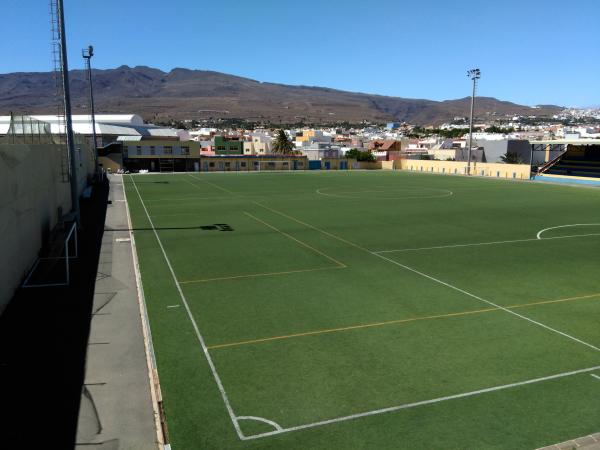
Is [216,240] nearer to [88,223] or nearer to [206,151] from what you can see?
[88,223]

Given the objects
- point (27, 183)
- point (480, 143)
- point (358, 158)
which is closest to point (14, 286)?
point (27, 183)

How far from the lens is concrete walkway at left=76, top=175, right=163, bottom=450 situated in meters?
8.36

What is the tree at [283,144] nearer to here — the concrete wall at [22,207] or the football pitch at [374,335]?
the football pitch at [374,335]

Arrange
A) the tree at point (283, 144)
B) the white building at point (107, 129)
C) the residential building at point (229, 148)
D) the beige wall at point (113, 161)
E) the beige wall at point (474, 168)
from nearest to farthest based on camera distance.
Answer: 1. the beige wall at point (474, 168)
2. the beige wall at point (113, 161)
3. the white building at point (107, 129)
4. the tree at point (283, 144)
5. the residential building at point (229, 148)

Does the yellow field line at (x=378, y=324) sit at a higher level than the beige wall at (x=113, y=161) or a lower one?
lower

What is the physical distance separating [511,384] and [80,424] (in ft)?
27.2

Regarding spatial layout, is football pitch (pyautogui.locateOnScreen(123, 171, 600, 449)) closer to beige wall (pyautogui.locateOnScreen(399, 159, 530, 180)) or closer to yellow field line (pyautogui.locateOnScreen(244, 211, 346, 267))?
yellow field line (pyautogui.locateOnScreen(244, 211, 346, 267))

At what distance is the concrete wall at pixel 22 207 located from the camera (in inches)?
579

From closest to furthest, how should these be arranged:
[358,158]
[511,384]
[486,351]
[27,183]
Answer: [511,384], [486,351], [27,183], [358,158]

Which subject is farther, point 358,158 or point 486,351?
point 358,158

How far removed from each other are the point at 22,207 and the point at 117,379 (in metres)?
10.2

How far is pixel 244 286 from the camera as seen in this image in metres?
17.4

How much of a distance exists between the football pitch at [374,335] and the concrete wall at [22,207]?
4078 mm

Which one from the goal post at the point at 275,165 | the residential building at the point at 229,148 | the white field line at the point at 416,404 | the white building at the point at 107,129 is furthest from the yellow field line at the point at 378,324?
the residential building at the point at 229,148
